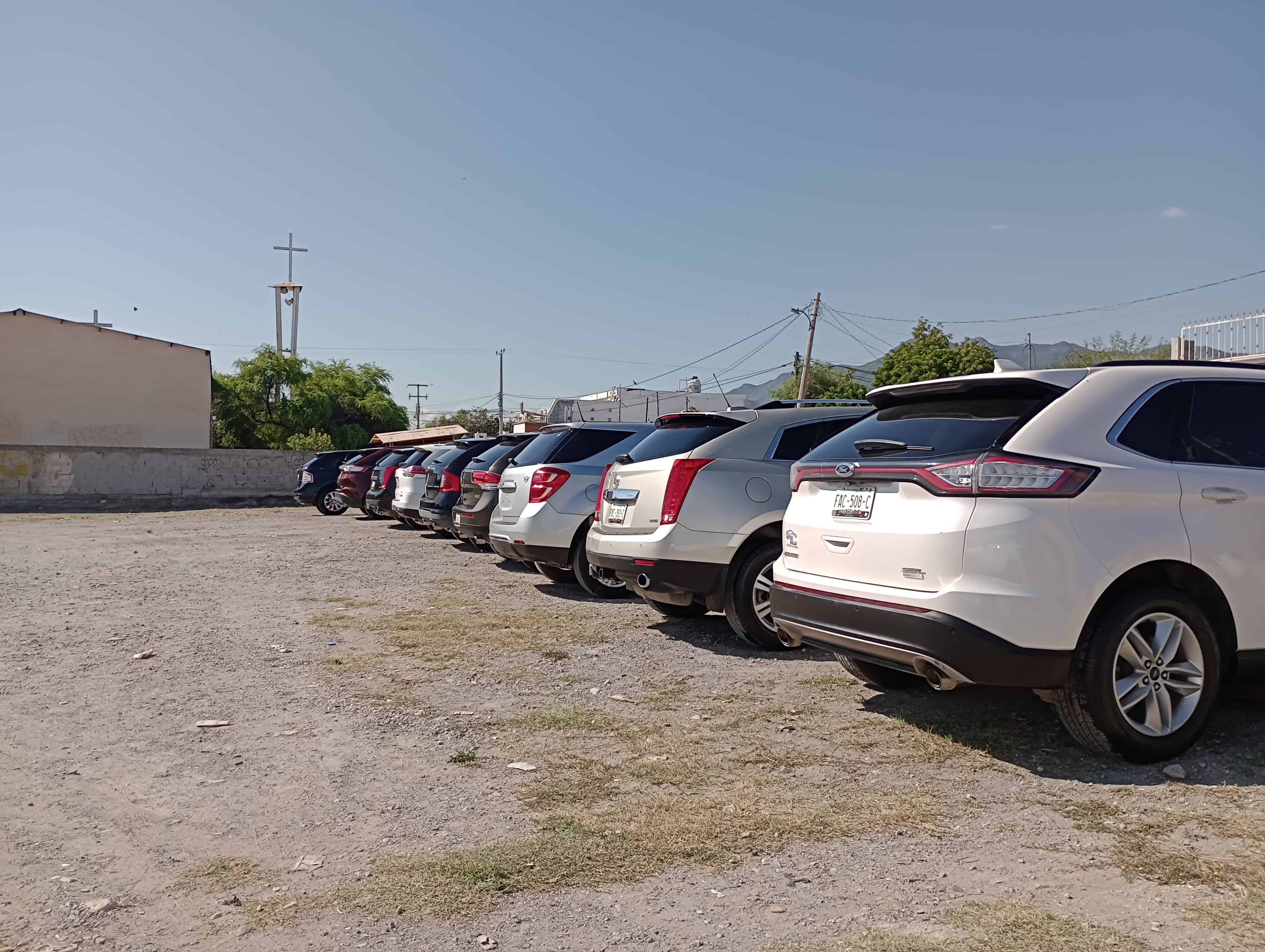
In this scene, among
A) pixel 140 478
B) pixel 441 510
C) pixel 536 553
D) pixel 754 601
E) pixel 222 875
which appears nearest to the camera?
pixel 222 875

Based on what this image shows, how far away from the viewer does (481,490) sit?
12859 mm

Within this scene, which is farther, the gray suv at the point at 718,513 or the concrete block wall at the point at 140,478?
the concrete block wall at the point at 140,478

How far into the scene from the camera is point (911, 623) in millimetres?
4691

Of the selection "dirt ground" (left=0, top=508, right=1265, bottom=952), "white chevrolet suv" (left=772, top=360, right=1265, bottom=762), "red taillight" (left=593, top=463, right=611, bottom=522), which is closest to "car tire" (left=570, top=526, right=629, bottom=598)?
"red taillight" (left=593, top=463, right=611, bottom=522)

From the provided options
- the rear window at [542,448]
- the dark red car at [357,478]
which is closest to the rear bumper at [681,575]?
the rear window at [542,448]

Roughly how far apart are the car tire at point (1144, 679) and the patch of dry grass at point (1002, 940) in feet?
5.16

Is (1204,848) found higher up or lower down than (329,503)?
lower down

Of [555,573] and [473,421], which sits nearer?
[555,573]

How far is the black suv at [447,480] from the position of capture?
15328mm

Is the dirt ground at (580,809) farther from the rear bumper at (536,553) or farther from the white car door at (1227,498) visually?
the rear bumper at (536,553)

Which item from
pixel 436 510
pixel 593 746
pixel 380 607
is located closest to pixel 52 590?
pixel 380 607

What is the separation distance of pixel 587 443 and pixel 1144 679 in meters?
7.36

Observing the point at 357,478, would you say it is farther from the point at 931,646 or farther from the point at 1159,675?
the point at 1159,675

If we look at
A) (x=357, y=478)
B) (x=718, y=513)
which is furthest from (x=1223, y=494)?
(x=357, y=478)
